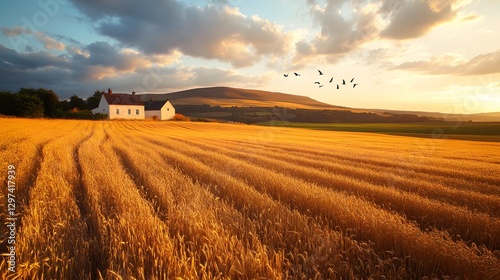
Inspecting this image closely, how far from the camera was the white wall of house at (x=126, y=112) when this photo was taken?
237 ft

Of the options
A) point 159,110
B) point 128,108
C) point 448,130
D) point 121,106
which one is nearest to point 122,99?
point 121,106

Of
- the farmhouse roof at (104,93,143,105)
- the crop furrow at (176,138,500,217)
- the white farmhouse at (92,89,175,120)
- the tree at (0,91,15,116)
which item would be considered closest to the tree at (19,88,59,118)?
the tree at (0,91,15,116)

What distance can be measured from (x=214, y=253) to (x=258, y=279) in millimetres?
733

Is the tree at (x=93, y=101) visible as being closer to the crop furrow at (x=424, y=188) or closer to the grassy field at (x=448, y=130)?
the grassy field at (x=448, y=130)

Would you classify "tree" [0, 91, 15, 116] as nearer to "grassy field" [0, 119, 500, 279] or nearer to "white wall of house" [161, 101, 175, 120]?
"white wall of house" [161, 101, 175, 120]

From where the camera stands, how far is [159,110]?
80188mm

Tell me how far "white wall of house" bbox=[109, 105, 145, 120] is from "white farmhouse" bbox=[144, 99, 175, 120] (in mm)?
4307

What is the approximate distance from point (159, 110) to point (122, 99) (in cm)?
1016

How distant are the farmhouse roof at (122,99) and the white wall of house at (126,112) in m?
1.16

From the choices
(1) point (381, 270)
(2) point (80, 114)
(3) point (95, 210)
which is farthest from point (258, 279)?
(2) point (80, 114)

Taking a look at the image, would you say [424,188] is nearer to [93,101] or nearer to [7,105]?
[7,105]

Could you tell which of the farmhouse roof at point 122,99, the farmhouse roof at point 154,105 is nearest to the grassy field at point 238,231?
the farmhouse roof at point 122,99

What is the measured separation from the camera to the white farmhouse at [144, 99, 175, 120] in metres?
79.9

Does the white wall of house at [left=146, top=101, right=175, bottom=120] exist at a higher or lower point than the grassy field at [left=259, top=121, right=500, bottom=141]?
higher
